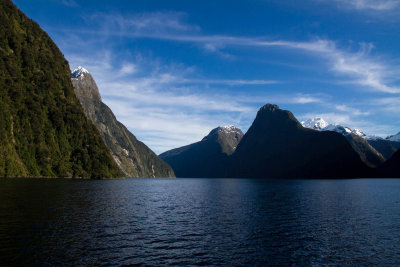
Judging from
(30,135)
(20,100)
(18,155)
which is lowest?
(18,155)

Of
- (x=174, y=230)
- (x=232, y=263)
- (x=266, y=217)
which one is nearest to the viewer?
(x=232, y=263)

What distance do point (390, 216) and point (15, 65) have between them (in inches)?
8782

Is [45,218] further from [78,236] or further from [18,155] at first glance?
[18,155]

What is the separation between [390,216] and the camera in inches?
2162

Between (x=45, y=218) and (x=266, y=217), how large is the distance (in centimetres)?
3711

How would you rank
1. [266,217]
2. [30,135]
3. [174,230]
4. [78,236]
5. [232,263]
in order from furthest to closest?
1. [30,135]
2. [266,217]
3. [174,230]
4. [78,236]
5. [232,263]

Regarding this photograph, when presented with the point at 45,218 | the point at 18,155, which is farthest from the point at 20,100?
the point at 45,218

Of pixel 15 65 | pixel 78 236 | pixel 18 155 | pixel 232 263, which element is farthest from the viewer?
pixel 15 65

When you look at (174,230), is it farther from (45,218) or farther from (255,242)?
(45,218)

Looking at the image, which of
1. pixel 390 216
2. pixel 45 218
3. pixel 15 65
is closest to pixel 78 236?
pixel 45 218

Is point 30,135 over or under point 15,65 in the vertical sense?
under

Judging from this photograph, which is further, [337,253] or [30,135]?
[30,135]

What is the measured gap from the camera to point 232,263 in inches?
1030

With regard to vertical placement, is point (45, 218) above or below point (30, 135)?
below
